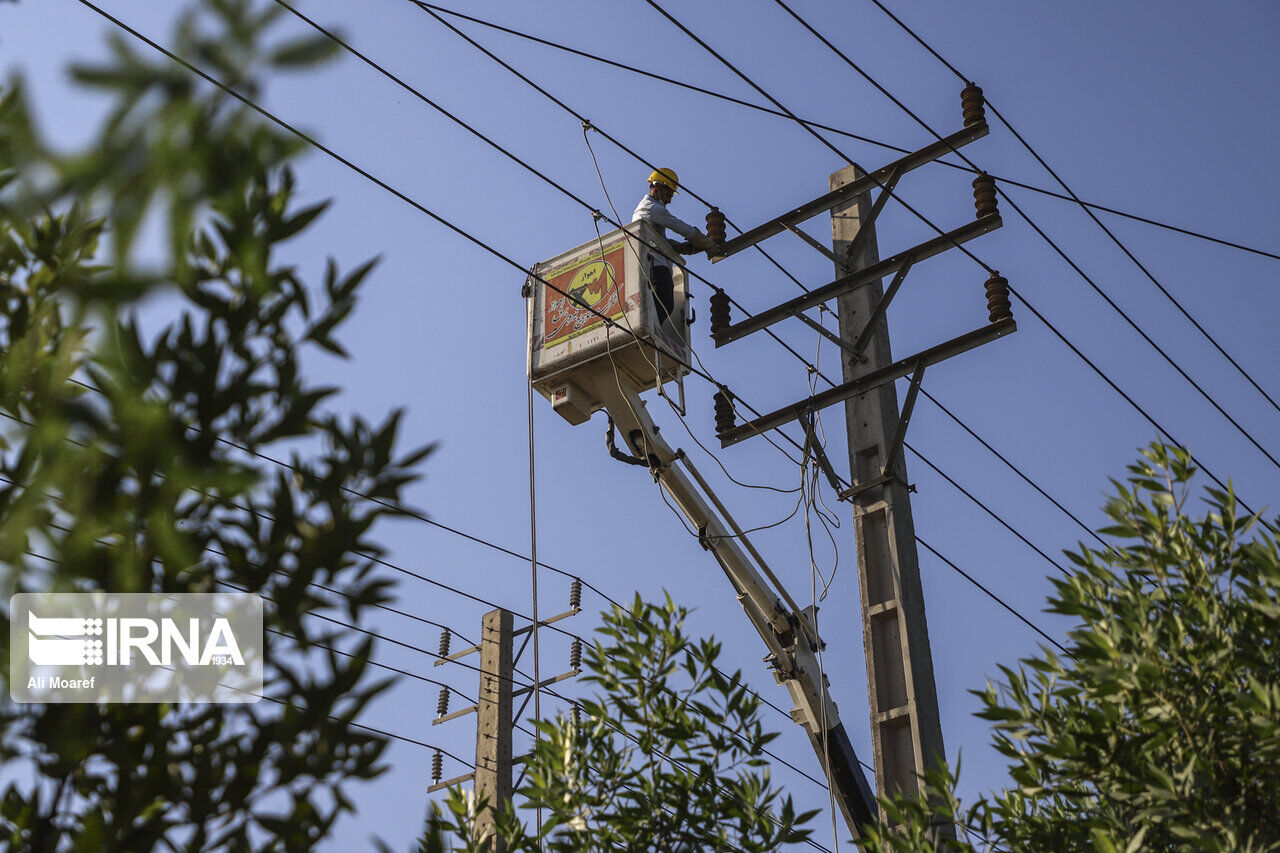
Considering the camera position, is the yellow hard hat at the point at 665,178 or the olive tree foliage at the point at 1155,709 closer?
the olive tree foliage at the point at 1155,709

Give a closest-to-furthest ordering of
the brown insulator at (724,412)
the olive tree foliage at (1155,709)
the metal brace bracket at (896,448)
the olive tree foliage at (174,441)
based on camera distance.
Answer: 1. the olive tree foliage at (174,441)
2. the olive tree foliage at (1155,709)
3. the metal brace bracket at (896,448)
4. the brown insulator at (724,412)

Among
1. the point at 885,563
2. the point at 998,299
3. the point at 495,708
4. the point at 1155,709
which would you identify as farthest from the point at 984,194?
the point at 495,708

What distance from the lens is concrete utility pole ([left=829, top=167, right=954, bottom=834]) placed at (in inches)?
332

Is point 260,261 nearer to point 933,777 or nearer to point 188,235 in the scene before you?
point 188,235

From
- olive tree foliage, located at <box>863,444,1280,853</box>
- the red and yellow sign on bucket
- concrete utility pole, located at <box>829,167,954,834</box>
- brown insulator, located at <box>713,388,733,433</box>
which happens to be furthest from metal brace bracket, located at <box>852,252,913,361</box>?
olive tree foliage, located at <box>863,444,1280,853</box>

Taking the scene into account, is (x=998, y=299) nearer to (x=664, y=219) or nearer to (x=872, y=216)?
(x=872, y=216)

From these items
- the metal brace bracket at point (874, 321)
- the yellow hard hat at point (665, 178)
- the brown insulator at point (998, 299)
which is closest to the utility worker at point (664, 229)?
the yellow hard hat at point (665, 178)

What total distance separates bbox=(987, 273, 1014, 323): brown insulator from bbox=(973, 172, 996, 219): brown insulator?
48cm

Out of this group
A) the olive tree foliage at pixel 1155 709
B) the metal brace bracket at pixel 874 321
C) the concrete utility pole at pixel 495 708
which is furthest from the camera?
the concrete utility pole at pixel 495 708

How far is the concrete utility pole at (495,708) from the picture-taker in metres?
16.7

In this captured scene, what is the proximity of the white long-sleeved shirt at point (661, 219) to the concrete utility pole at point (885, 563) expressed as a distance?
4.44ft

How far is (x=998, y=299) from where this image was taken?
32.1 ft

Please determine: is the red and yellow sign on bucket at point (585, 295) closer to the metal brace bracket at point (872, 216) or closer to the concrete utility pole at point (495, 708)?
the metal brace bracket at point (872, 216)

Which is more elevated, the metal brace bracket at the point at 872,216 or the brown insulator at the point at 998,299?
the metal brace bracket at the point at 872,216
